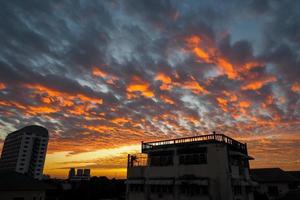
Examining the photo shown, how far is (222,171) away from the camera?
27.6 metres

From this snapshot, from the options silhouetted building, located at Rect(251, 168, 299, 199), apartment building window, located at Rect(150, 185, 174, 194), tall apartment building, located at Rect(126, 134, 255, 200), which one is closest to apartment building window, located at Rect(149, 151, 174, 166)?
tall apartment building, located at Rect(126, 134, 255, 200)

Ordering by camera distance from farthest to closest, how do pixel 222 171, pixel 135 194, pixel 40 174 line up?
pixel 40 174
pixel 135 194
pixel 222 171

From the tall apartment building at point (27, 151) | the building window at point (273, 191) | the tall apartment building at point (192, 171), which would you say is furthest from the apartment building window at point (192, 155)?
the tall apartment building at point (27, 151)

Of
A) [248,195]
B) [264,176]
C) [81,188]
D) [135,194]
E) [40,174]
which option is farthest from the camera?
[40,174]

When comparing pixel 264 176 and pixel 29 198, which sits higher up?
pixel 264 176

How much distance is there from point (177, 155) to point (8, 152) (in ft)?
539

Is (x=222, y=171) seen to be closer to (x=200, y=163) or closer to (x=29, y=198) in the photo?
(x=200, y=163)

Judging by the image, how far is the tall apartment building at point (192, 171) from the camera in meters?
27.8

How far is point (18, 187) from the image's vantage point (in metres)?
29.0

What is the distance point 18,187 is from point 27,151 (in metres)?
139

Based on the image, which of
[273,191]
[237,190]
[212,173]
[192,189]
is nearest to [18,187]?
[192,189]

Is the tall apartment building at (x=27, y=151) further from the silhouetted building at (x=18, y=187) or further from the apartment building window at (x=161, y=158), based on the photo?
the apartment building window at (x=161, y=158)

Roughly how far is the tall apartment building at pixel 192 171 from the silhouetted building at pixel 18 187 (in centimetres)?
1210

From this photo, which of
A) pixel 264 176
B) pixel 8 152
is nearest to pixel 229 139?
pixel 264 176
